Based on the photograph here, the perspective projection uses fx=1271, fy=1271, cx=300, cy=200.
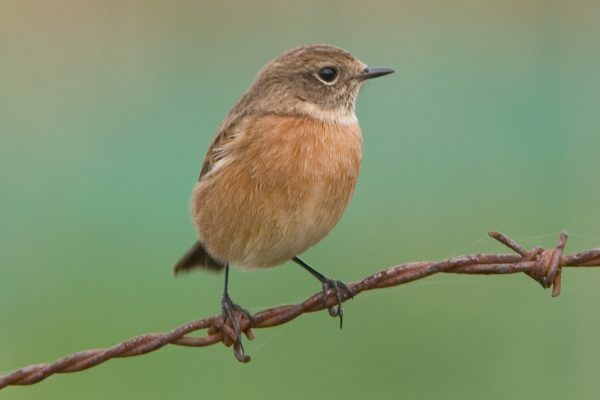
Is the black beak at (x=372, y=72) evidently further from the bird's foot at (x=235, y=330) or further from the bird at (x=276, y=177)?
the bird's foot at (x=235, y=330)

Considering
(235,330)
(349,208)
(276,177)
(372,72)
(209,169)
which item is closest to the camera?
(235,330)

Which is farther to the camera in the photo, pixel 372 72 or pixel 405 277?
pixel 372 72

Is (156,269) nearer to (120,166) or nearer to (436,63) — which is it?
(120,166)

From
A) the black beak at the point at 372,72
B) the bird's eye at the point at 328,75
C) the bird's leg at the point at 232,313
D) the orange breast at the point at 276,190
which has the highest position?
the black beak at the point at 372,72

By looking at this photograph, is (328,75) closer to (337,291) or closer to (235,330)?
(337,291)

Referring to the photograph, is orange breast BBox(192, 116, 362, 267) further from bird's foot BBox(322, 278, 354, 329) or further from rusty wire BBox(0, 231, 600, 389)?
rusty wire BBox(0, 231, 600, 389)

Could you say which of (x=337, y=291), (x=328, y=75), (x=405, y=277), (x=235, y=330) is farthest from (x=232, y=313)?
(x=328, y=75)

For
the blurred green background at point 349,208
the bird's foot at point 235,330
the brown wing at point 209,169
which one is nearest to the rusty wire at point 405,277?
the bird's foot at point 235,330

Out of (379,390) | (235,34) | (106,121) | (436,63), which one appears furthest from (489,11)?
(379,390)
